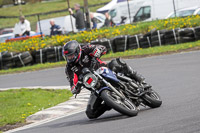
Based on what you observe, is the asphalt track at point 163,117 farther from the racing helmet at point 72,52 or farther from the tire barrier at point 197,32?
the tire barrier at point 197,32

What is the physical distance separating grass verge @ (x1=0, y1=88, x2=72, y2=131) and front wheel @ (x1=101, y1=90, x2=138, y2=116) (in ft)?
8.67

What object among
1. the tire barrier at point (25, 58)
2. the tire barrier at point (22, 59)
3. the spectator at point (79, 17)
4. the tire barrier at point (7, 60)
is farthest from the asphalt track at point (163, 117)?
the tire barrier at point (7, 60)

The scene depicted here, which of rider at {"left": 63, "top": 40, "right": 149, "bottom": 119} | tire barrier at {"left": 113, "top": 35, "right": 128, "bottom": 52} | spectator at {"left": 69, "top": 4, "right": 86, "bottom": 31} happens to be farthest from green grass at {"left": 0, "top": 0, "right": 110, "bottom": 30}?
rider at {"left": 63, "top": 40, "right": 149, "bottom": 119}

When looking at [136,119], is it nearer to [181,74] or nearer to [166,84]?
[166,84]

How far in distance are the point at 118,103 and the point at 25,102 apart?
483cm

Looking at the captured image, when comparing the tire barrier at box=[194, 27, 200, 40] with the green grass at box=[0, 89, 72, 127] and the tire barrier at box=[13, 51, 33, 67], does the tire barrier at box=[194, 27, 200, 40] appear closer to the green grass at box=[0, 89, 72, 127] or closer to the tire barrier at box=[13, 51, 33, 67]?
the green grass at box=[0, 89, 72, 127]

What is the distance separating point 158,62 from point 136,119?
897cm

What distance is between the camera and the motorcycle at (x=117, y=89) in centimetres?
712

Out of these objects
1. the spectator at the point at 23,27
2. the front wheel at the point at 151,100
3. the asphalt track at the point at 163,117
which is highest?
the spectator at the point at 23,27

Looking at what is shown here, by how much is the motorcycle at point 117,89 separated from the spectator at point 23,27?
1792 centimetres

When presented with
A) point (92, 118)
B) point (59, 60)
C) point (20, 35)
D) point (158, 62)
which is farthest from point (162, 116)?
point (20, 35)

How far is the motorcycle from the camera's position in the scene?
23.4 feet

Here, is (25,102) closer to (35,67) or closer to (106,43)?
(35,67)

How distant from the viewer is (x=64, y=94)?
1212 centimetres
